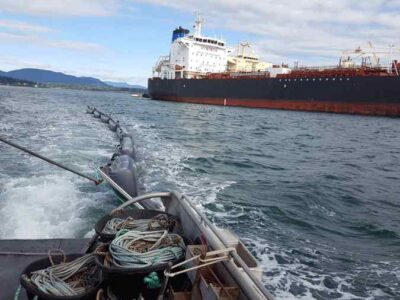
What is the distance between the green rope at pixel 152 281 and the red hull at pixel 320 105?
3422 cm

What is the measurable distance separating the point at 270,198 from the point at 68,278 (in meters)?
6.02

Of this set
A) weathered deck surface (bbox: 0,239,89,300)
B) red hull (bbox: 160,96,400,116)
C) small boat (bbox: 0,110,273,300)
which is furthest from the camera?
red hull (bbox: 160,96,400,116)

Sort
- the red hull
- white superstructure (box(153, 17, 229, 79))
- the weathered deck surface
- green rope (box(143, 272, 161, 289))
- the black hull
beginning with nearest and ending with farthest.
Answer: green rope (box(143, 272, 161, 289)) < the weathered deck surface < the black hull < the red hull < white superstructure (box(153, 17, 229, 79))

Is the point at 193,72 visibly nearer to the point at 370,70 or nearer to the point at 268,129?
the point at 370,70

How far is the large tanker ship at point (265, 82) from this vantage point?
33.8 m

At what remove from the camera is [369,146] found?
1770cm

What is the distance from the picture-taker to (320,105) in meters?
37.6

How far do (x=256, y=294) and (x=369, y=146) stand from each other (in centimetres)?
1712

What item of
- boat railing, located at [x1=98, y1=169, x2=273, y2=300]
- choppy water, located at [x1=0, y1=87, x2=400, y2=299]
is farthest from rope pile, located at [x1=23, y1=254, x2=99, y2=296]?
choppy water, located at [x1=0, y1=87, x2=400, y2=299]

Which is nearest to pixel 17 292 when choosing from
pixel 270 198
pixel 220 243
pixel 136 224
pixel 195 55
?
pixel 136 224

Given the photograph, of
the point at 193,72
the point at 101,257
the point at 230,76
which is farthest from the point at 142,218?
the point at 193,72

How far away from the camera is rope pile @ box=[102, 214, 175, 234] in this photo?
3.61m

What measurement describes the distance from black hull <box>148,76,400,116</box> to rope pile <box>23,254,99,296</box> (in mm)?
33477

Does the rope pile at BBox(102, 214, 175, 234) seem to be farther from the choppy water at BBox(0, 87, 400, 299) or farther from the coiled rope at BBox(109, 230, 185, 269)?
the choppy water at BBox(0, 87, 400, 299)
